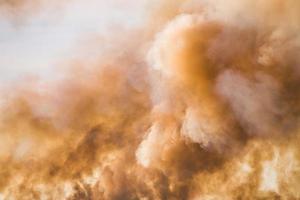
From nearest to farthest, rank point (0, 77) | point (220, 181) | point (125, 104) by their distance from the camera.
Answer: point (220, 181)
point (125, 104)
point (0, 77)

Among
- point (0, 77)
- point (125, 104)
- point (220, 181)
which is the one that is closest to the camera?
point (220, 181)

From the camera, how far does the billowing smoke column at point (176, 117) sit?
1403 centimetres

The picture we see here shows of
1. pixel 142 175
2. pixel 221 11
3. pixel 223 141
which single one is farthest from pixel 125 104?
pixel 221 11

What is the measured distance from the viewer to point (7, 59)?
1684 cm

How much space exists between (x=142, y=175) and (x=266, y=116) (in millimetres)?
4701

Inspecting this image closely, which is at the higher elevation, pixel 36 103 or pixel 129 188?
pixel 36 103

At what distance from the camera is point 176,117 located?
1476 cm

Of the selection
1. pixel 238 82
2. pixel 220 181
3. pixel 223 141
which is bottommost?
pixel 220 181

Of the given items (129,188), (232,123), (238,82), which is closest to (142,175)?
(129,188)

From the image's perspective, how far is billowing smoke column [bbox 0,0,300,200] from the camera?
14.0m

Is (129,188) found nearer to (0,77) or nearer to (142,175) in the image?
(142,175)

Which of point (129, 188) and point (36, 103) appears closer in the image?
point (129, 188)

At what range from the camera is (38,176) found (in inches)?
577

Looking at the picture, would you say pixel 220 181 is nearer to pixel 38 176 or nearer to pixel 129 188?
pixel 129 188
